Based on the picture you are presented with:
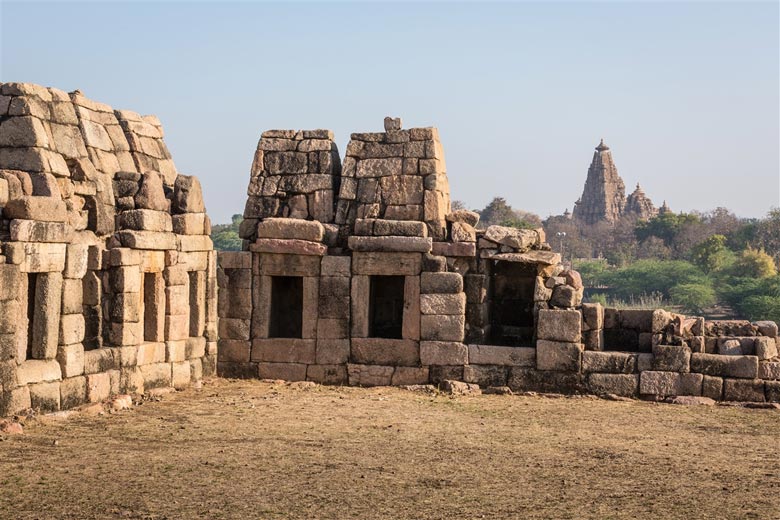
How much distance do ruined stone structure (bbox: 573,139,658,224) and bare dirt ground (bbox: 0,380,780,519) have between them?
6213cm

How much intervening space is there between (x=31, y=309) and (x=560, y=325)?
7057 millimetres

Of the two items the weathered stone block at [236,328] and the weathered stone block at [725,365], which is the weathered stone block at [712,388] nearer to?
the weathered stone block at [725,365]

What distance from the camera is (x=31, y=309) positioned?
39.3 feet

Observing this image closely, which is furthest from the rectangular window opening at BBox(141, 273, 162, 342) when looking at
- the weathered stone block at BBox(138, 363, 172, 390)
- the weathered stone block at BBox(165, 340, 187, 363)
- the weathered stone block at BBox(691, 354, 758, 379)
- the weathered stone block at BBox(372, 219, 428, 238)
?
the weathered stone block at BBox(691, 354, 758, 379)

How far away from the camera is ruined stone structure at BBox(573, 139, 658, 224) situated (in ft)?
245

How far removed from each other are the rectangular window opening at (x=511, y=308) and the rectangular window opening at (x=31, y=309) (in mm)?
7027

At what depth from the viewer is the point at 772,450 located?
11.0 meters

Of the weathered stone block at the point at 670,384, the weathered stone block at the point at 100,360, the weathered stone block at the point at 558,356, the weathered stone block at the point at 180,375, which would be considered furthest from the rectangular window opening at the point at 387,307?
the weathered stone block at the point at 100,360

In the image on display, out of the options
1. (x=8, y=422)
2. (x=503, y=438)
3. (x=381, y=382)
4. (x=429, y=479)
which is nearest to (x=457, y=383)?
(x=381, y=382)

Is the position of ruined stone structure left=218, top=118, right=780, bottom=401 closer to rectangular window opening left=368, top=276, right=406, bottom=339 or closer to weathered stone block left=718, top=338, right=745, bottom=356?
weathered stone block left=718, top=338, right=745, bottom=356

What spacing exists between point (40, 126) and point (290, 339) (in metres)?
4.95

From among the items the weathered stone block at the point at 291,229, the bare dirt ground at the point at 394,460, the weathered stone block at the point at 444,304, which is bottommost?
the bare dirt ground at the point at 394,460

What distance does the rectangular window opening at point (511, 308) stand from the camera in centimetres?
1614

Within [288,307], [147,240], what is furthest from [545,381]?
[147,240]
